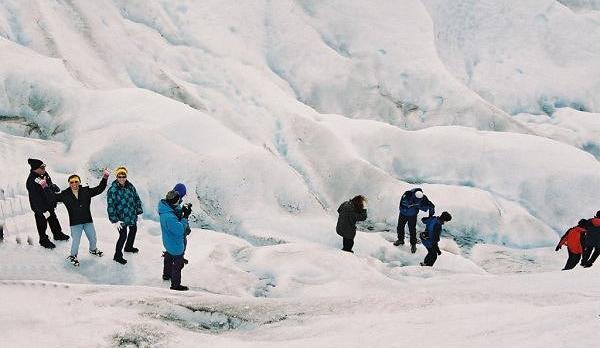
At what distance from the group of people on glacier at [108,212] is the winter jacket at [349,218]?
12.2 feet

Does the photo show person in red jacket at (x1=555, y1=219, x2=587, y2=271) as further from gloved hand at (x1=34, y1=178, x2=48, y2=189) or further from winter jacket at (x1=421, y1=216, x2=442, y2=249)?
gloved hand at (x1=34, y1=178, x2=48, y2=189)

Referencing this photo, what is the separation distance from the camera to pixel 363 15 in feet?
81.4

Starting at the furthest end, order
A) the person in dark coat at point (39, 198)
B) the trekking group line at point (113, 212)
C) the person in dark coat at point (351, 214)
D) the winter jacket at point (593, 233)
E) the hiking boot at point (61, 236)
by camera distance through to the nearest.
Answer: the winter jacket at point (593, 233)
the person in dark coat at point (351, 214)
the hiking boot at point (61, 236)
the person in dark coat at point (39, 198)
the trekking group line at point (113, 212)

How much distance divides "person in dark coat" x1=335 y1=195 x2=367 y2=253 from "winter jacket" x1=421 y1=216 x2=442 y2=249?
1357 mm

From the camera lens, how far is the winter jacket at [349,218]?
1106 cm

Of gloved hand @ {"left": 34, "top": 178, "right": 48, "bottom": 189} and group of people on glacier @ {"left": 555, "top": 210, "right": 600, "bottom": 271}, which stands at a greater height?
gloved hand @ {"left": 34, "top": 178, "right": 48, "bottom": 189}

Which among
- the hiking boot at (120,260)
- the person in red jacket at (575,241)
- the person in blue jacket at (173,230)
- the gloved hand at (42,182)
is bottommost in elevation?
the person in red jacket at (575,241)

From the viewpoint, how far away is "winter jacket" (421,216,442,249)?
1108 centimetres

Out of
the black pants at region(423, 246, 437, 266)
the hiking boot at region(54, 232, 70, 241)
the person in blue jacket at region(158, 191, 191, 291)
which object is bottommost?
the black pants at region(423, 246, 437, 266)

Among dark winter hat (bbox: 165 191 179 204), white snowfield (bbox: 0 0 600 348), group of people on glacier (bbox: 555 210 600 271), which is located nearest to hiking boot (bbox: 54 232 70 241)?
white snowfield (bbox: 0 0 600 348)

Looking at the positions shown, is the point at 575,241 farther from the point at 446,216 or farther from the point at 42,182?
the point at 42,182

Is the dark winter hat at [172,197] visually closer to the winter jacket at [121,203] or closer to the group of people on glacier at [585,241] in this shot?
the winter jacket at [121,203]

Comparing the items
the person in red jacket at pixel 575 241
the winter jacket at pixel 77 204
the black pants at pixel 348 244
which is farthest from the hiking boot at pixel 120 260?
the person in red jacket at pixel 575 241

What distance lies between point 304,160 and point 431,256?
682 cm
